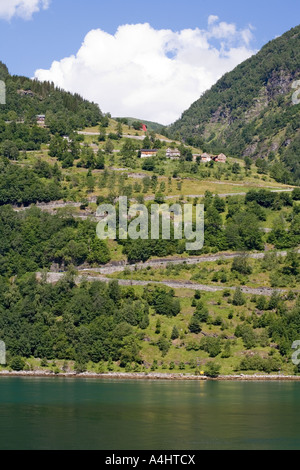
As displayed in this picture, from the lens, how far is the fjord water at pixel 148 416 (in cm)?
4397

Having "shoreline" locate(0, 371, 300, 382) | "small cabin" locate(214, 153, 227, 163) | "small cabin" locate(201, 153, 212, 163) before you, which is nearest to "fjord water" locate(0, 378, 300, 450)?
"shoreline" locate(0, 371, 300, 382)

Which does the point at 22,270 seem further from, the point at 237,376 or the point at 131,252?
the point at 237,376

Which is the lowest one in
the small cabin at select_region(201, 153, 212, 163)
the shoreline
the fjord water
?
the shoreline

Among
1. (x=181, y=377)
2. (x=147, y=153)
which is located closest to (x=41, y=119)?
(x=147, y=153)

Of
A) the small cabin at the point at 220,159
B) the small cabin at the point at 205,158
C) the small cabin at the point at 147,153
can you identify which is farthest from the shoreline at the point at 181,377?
the small cabin at the point at 220,159

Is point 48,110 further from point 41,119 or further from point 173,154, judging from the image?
point 173,154

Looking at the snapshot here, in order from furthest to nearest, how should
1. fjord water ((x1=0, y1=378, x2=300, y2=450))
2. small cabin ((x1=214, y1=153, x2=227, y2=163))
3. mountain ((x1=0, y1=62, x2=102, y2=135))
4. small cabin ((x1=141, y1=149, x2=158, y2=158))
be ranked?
small cabin ((x1=214, y1=153, x2=227, y2=163))
mountain ((x1=0, y1=62, x2=102, y2=135))
small cabin ((x1=141, y1=149, x2=158, y2=158))
fjord water ((x1=0, y1=378, x2=300, y2=450))

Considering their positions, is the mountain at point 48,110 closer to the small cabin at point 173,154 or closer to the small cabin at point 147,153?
the small cabin at point 147,153

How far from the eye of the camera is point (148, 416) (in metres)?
53.6

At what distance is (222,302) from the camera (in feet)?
320

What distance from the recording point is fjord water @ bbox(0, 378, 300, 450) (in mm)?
43969

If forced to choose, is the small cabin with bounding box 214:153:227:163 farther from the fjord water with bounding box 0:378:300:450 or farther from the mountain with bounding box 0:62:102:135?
the fjord water with bounding box 0:378:300:450
